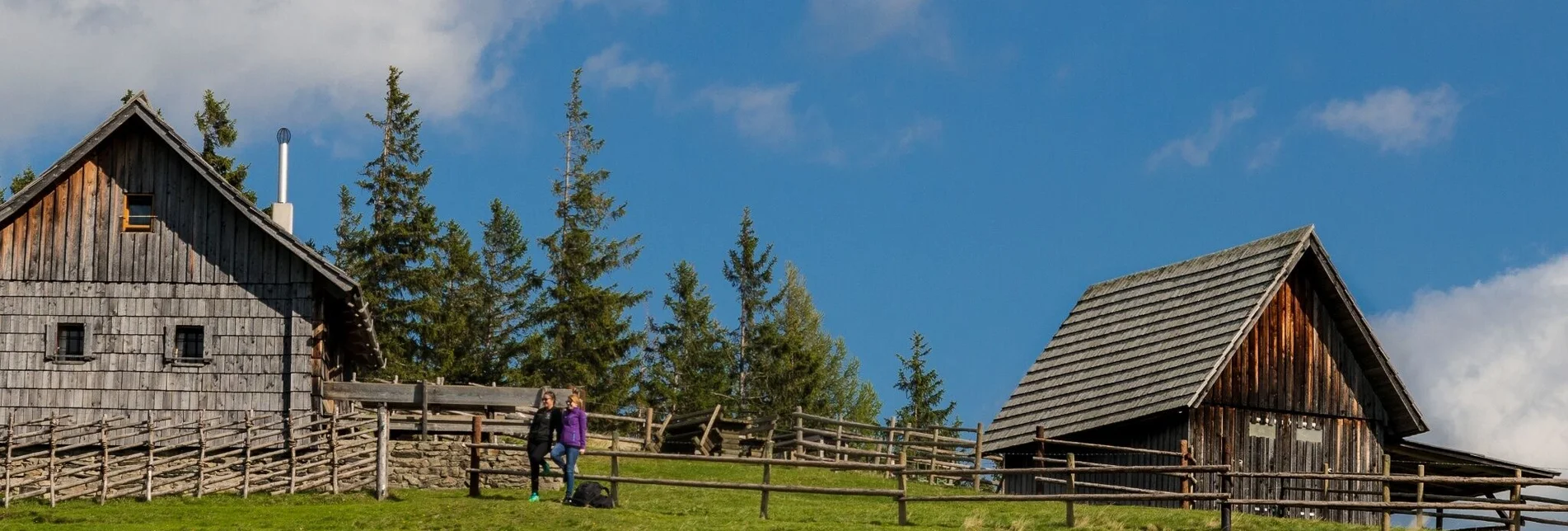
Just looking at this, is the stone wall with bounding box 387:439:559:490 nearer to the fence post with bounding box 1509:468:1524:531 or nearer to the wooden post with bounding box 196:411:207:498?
the wooden post with bounding box 196:411:207:498

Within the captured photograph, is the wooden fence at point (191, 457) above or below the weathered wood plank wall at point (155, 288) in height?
below

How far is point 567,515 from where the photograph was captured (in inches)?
1184

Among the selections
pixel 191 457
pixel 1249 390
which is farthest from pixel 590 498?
pixel 1249 390

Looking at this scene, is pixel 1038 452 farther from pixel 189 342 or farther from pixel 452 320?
pixel 452 320

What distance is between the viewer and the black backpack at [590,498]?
31.1 m

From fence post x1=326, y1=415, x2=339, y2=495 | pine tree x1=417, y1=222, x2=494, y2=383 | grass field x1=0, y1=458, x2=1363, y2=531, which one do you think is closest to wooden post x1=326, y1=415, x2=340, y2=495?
fence post x1=326, y1=415, x2=339, y2=495

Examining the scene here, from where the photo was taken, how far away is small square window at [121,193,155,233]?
3831 centimetres

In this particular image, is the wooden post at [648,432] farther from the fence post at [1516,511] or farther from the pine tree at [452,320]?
the fence post at [1516,511]

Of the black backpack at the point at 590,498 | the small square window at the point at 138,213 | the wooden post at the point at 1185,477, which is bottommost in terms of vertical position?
the black backpack at the point at 590,498

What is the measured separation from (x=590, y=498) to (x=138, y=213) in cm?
1242

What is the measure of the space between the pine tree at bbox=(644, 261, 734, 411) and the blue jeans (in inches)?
1353

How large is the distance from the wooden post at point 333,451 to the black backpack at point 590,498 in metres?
5.65

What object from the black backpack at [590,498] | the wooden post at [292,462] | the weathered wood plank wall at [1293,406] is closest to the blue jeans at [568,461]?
the black backpack at [590,498]

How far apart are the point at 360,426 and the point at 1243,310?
16.8 metres
